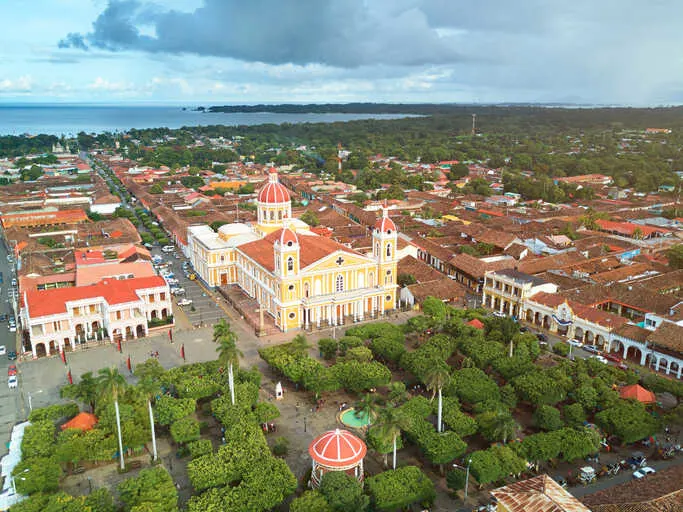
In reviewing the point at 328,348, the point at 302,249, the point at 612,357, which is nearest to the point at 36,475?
the point at 328,348

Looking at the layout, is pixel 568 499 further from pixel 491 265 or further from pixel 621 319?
pixel 491 265

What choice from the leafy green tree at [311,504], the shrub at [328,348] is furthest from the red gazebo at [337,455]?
the shrub at [328,348]

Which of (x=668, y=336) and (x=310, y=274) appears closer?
(x=668, y=336)

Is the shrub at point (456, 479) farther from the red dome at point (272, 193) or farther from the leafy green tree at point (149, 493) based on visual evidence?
the red dome at point (272, 193)

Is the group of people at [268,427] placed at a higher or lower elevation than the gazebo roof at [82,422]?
lower

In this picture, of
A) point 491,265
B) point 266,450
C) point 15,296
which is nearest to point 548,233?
point 491,265

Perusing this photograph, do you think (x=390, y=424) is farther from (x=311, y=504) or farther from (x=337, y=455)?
(x=311, y=504)
